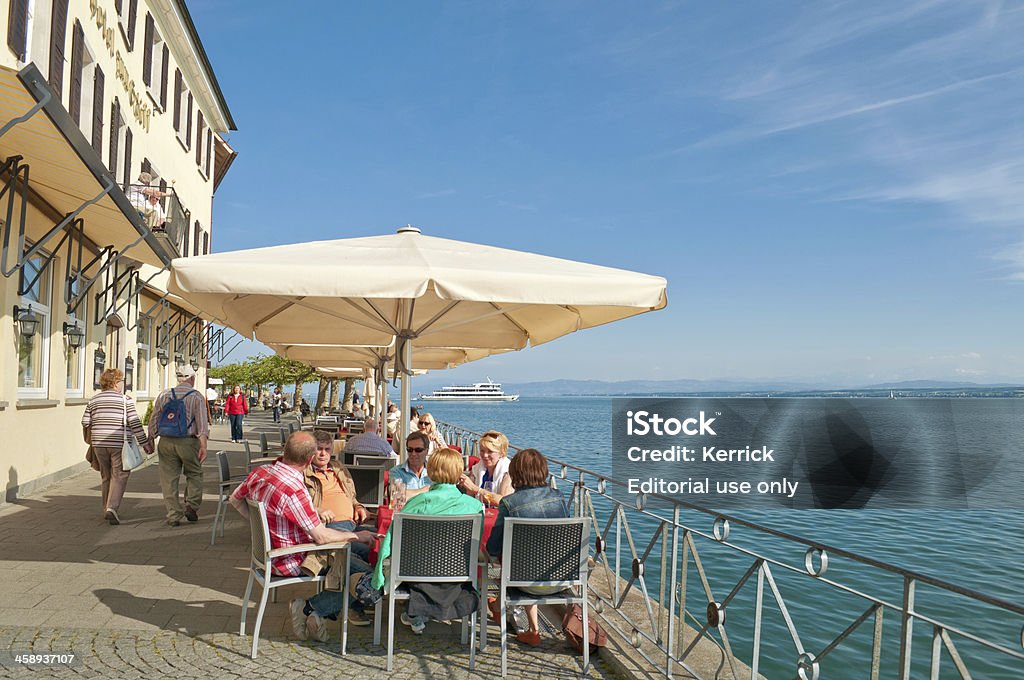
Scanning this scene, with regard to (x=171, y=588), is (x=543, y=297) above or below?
above

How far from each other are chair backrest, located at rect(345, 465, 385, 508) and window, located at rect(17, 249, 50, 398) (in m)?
5.98

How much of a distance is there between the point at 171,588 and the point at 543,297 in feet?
11.4

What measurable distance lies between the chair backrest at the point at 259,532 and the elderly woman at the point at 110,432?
14.4 feet

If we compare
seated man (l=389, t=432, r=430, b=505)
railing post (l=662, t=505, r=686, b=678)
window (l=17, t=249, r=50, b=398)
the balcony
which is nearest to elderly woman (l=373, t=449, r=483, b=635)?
railing post (l=662, t=505, r=686, b=678)

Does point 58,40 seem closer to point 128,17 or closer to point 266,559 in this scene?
point 128,17

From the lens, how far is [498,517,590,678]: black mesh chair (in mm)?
4590

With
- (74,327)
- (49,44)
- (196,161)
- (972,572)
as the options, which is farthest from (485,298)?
(196,161)

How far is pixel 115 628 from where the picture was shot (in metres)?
5.07

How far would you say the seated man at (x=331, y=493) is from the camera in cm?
568

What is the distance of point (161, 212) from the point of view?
52.7 feet

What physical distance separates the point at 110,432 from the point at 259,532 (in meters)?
4.61

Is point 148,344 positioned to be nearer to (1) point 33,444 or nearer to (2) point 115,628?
(1) point 33,444

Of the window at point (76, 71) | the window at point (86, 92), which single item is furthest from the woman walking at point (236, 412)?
the window at point (76, 71)

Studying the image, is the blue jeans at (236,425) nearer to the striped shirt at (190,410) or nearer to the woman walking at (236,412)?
the woman walking at (236,412)
